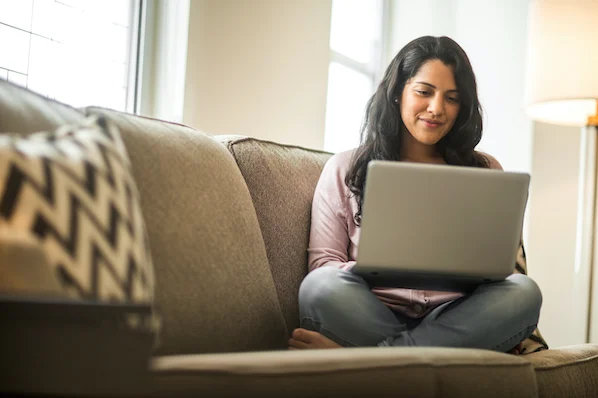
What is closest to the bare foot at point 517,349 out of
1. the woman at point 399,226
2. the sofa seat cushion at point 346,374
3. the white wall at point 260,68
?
the woman at point 399,226

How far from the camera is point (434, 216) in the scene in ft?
4.88

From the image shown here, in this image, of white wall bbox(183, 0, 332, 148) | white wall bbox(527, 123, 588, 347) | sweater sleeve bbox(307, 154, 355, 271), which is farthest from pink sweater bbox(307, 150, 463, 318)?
white wall bbox(527, 123, 588, 347)

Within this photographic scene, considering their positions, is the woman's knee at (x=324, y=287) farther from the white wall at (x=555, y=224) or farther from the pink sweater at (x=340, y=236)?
the white wall at (x=555, y=224)

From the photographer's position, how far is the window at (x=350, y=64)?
3.61 meters

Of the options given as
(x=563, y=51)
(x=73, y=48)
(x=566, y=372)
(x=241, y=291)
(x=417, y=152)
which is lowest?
(x=566, y=372)

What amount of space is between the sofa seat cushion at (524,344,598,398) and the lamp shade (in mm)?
1259

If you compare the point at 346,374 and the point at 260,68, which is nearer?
the point at 346,374

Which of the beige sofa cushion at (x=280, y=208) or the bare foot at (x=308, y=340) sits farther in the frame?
the beige sofa cushion at (x=280, y=208)

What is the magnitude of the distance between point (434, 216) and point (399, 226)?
7 centimetres

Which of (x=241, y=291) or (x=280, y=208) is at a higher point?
(x=280, y=208)

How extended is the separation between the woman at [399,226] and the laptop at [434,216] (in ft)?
0.42

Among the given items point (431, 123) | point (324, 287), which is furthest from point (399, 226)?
point (431, 123)

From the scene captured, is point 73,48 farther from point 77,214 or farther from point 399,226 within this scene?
point 77,214

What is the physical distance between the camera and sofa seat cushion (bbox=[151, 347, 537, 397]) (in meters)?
0.94
